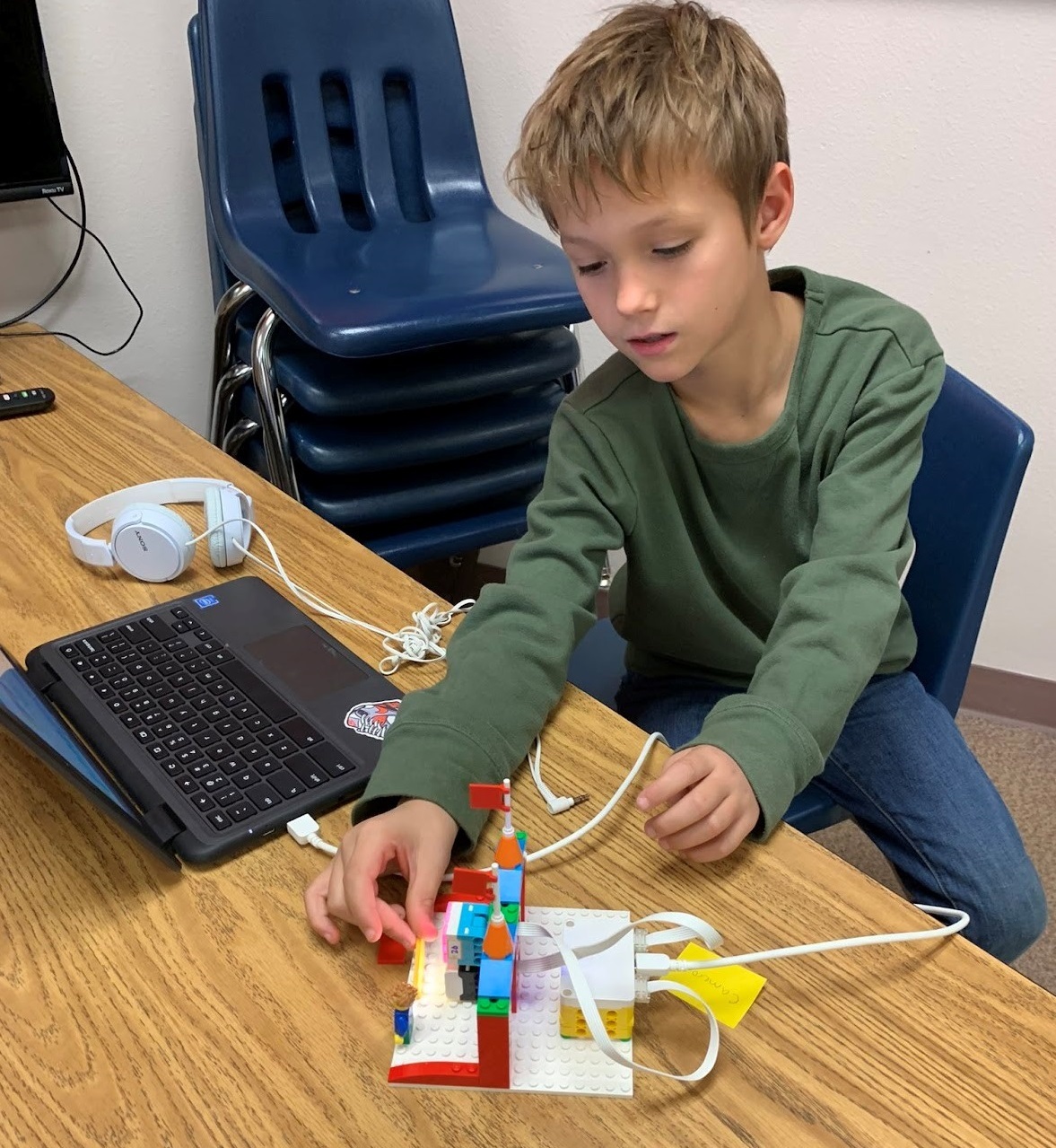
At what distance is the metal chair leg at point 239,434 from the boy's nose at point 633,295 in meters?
0.86

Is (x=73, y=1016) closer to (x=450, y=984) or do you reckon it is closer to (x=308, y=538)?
(x=450, y=984)

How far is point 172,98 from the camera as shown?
1582mm

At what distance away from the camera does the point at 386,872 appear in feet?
1.96

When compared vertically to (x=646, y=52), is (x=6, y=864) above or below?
below

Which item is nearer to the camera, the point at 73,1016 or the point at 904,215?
the point at 73,1016

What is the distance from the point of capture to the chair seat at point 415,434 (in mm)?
1370

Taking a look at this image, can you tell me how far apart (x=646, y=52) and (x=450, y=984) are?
69 centimetres

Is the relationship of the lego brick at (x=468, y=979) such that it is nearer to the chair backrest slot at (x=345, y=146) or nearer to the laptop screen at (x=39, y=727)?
the laptop screen at (x=39, y=727)

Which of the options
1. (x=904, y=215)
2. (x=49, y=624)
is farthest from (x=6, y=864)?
(x=904, y=215)

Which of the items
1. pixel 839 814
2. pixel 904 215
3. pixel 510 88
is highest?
pixel 510 88

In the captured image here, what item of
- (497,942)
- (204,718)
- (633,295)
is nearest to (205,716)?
(204,718)

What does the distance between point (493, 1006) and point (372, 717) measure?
29 centimetres

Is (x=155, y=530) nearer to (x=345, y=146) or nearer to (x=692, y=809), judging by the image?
(x=692, y=809)

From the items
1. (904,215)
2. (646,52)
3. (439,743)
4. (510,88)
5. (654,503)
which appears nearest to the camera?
(439,743)
